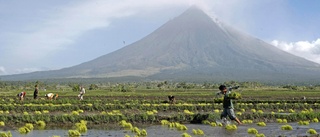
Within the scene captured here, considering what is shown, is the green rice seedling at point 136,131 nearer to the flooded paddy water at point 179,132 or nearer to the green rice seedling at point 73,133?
the flooded paddy water at point 179,132

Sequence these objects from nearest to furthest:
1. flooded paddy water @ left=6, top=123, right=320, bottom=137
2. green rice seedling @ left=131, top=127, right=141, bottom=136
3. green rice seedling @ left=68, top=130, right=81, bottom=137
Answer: green rice seedling @ left=68, top=130, right=81, bottom=137, green rice seedling @ left=131, top=127, right=141, bottom=136, flooded paddy water @ left=6, top=123, right=320, bottom=137

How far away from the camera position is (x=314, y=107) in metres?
28.6

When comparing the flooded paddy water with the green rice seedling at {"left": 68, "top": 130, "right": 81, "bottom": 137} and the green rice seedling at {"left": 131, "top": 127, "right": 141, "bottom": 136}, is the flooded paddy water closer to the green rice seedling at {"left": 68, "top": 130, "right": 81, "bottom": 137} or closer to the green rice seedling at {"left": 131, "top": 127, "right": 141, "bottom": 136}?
the green rice seedling at {"left": 131, "top": 127, "right": 141, "bottom": 136}

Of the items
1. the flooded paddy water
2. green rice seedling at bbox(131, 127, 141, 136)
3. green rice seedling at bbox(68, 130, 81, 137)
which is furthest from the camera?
the flooded paddy water

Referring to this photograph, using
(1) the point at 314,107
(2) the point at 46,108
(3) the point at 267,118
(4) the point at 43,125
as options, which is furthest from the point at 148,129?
(1) the point at 314,107

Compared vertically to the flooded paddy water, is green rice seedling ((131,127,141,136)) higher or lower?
higher

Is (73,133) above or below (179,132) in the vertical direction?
above

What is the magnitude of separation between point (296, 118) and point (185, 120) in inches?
198

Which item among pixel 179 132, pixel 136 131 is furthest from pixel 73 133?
pixel 179 132

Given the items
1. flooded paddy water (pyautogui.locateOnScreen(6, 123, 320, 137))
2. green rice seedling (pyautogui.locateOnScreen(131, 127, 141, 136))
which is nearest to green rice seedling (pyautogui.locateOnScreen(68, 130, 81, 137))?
flooded paddy water (pyautogui.locateOnScreen(6, 123, 320, 137))

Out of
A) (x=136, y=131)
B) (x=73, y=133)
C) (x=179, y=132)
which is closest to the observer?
(x=73, y=133)

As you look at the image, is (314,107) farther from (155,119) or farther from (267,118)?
(155,119)

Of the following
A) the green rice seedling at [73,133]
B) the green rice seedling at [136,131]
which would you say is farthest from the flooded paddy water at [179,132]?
the green rice seedling at [73,133]

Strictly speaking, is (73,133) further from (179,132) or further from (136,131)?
(179,132)
